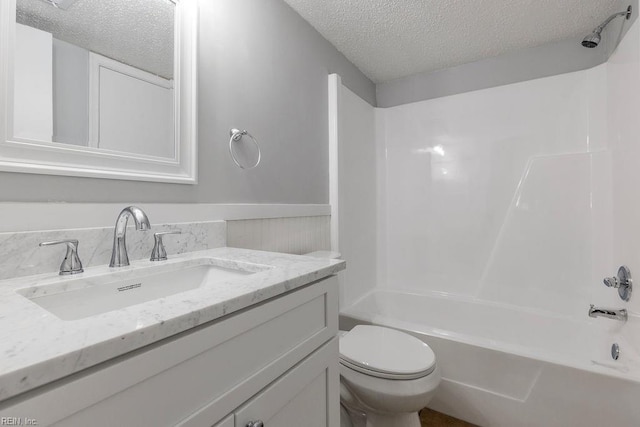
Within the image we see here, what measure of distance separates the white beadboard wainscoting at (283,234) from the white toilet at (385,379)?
1.85 ft

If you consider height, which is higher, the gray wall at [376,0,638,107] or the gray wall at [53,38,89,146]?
the gray wall at [376,0,638,107]

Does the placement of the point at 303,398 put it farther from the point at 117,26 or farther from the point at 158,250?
the point at 117,26

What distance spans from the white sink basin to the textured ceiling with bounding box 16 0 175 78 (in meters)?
0.70

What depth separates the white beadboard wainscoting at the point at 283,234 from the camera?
1335 millimetres

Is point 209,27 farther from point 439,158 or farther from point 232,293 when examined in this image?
point 439,158

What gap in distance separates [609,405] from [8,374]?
193 centimetres

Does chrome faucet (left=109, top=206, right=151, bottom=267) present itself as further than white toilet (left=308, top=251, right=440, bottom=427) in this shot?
No

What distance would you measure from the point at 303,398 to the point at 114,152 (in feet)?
2.99

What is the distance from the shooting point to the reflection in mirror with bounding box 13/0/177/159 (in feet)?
2.57

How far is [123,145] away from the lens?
0.96m

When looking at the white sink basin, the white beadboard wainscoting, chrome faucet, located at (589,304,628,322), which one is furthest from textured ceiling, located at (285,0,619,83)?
chrome faucet, located at (589,304,628,322)

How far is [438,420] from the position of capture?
1.63 metres

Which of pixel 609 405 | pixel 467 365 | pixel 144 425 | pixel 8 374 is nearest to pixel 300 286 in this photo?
pixel 144 425

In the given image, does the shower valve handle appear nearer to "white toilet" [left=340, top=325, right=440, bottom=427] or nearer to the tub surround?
"white toilet" [left=340, top=325, right=440, bottom=427]
